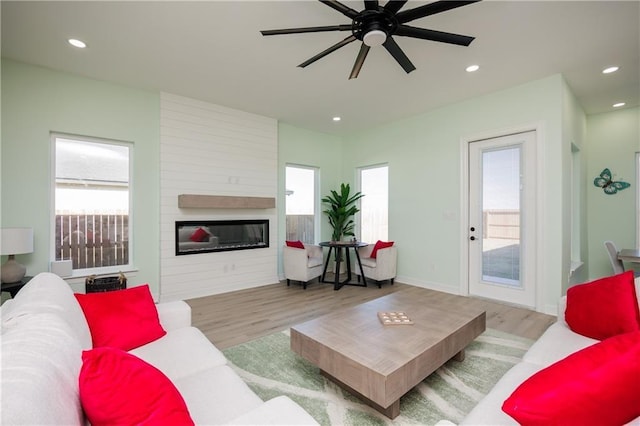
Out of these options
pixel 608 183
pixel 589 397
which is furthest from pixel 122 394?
pixel 608 183

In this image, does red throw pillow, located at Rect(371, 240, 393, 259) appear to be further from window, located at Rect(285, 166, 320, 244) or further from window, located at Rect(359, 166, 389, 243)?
window, located at Rect(285, 166, 320, 244)

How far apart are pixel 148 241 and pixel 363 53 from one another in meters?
3.63

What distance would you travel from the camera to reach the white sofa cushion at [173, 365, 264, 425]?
116cm

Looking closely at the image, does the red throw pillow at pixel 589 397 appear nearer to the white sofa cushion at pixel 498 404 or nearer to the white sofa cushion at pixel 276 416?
the white sofa cushion at pixel 498 404

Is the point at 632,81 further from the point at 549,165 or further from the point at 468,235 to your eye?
the point at 468,235

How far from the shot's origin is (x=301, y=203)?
576 cm

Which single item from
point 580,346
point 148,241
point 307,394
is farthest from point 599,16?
point 148,241

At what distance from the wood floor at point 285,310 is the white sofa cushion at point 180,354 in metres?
0.92

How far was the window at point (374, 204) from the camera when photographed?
5.51 metres

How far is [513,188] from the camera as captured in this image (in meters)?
3.88

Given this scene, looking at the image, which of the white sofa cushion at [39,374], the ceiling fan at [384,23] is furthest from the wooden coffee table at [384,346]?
the ceiling fan at [384,23]

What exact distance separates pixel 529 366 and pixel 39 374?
6.95 ft

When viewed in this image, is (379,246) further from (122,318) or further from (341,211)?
(122,318)

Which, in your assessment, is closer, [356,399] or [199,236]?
[356,399]
